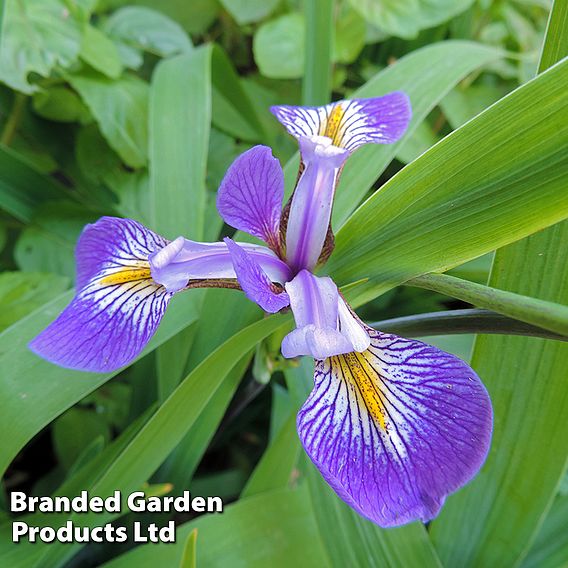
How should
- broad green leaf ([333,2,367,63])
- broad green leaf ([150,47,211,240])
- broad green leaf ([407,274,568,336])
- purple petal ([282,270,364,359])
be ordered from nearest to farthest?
broad green leaf ([407,274,568,336]), purple petal ([282,270,364,359]), broad green leaf ([150,47,211,240]), broad green leaf ([333,2,367,63])

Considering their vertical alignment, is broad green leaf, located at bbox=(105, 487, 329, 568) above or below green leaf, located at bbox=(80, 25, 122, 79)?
below

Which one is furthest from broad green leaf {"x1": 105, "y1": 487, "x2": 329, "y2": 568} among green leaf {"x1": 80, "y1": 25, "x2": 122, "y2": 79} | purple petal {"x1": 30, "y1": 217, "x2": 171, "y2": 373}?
green leaf {"x1": 80, "y1": 25, "x2": 122, "y2": 79}

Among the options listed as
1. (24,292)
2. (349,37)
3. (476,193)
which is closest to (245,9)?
(349,37)

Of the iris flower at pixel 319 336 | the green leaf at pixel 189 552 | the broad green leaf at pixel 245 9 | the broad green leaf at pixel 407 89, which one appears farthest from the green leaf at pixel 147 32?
the green leaf at pixel 189 552

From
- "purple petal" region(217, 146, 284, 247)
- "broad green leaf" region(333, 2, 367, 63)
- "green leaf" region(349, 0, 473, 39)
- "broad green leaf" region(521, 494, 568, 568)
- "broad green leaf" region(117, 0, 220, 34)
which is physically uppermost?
"broad green leaf" region(117, 0, 220, 34)

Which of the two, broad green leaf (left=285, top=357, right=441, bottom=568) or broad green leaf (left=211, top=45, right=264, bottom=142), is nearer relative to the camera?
broad green leaf (left=285, top=357, right=441, bottom=568)

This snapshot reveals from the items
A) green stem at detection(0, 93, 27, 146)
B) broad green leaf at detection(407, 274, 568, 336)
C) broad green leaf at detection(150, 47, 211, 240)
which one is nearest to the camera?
broad green leaf at detection(407, 274, 568, 336)

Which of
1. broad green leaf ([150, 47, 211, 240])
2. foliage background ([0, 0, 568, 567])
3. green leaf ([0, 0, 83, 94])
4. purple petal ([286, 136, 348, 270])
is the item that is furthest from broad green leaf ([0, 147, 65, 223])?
Answer: purple petal ([286, 136, 348, 270])

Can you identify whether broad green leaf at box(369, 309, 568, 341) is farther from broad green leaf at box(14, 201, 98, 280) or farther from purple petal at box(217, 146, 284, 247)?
broad green leaf at box(14, 201, 98, 280)

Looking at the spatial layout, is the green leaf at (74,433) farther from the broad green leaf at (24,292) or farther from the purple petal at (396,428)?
the purple petal at (396,428)
